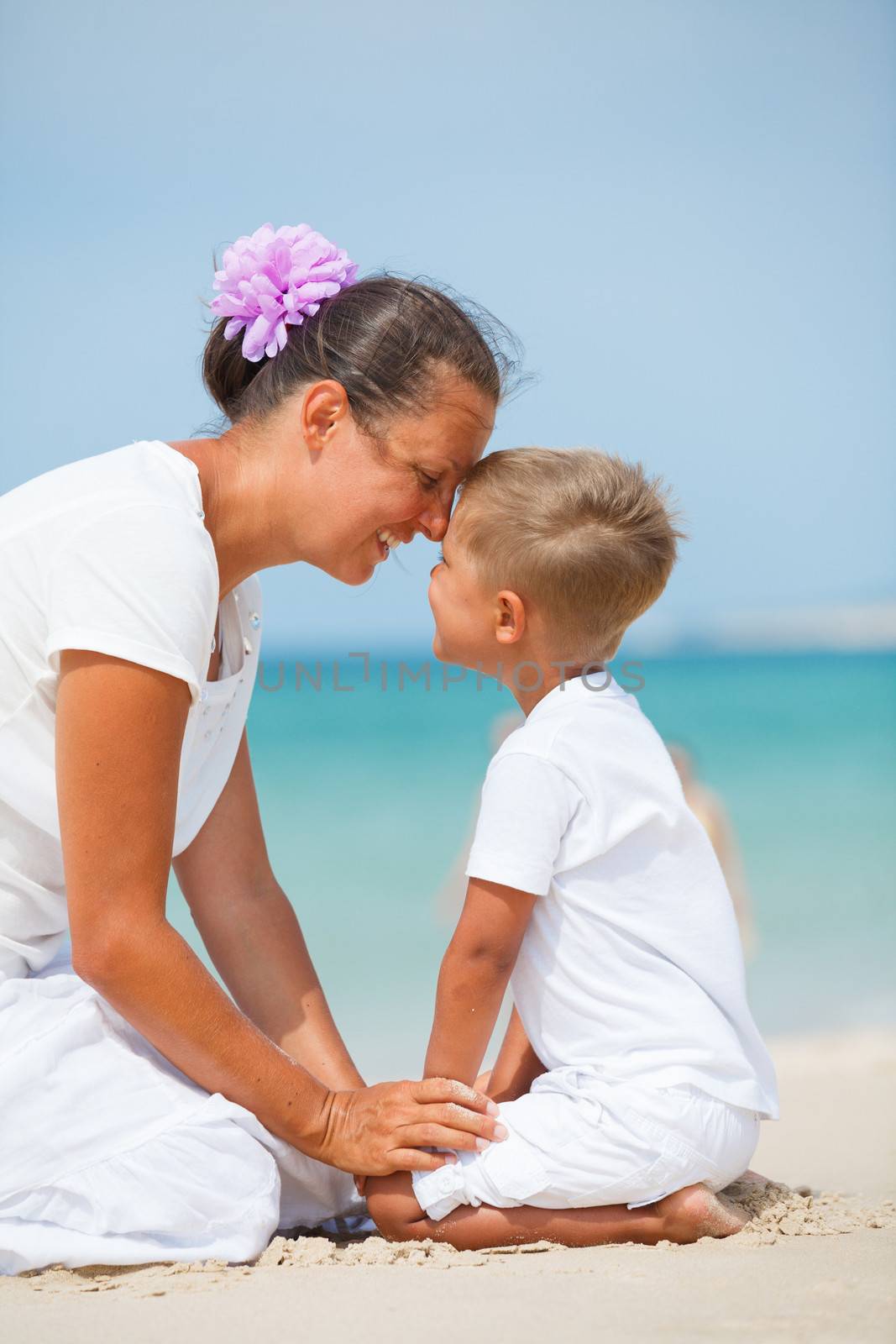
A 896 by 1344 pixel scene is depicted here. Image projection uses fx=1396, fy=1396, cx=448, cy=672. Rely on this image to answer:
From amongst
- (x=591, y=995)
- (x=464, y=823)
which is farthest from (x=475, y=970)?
(x=464, y=823)

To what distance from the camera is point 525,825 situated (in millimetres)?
2447

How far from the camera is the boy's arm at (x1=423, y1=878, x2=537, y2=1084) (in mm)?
2471

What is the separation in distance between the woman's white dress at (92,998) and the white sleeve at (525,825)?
22.4 inches

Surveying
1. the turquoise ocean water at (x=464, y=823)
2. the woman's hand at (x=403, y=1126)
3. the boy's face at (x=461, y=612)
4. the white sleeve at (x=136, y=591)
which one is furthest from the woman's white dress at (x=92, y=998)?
the turquoise ocean water at (x=464, y=823)

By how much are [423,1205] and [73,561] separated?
1285 millimetres

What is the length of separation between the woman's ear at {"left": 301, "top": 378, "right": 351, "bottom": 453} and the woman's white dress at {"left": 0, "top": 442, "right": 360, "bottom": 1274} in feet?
0.82

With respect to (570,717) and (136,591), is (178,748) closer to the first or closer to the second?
(136,591)

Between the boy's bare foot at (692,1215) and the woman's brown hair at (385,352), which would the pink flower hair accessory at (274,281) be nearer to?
the woman's brown hair at (385,352)

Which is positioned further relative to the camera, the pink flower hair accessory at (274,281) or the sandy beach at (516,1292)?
the pink flower hair accessory at (274,281)

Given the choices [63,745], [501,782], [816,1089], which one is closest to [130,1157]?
[63,745]

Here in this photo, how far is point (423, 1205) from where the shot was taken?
247cm

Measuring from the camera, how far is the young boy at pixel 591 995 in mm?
2408

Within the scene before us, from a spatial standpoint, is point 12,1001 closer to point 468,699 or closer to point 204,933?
point 204,933

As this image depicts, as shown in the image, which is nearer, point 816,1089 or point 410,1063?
point 816,1089
